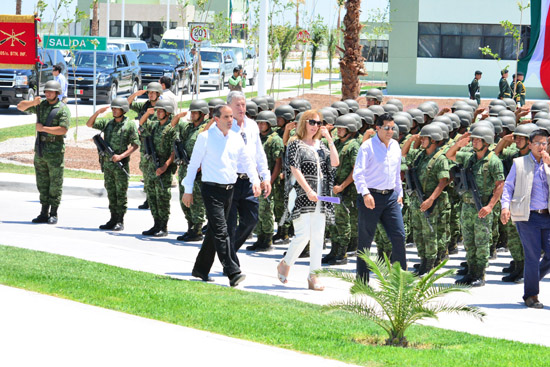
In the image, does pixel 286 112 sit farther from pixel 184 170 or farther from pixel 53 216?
pixel 53 216

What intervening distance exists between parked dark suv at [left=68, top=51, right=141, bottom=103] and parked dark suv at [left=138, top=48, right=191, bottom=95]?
2.22m

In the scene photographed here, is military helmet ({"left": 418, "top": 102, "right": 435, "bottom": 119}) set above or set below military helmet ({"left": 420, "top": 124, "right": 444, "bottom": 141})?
above

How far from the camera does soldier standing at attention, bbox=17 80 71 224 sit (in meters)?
14.6

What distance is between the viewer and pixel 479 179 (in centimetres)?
1163

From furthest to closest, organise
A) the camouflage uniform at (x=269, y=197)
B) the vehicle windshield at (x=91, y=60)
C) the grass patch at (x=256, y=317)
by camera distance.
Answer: the vehicle windshield at (x=91, y=60) < the camouflage uniform at (x=269, y=197) < the grass patch at (x=256, y=317)

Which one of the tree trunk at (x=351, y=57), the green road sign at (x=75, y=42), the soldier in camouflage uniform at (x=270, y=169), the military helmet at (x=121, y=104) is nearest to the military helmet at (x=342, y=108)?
the soldier in camouflage uniform at (x=270, y=169)

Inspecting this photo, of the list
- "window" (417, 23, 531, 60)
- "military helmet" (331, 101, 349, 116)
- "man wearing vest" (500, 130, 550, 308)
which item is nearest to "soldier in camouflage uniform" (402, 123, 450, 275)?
"man wearing vest" (500, 130, 550, 308)

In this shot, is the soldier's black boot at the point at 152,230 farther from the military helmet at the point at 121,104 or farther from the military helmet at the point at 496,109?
the military helmet at the point at 496,109

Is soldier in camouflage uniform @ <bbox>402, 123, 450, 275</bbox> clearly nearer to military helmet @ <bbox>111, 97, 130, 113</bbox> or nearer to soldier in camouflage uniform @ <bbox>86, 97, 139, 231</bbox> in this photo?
soldier in camouflage uniform @ <bbox>86, 97, 139, 231</bbox>

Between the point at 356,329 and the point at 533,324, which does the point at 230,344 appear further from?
the point at 533,324

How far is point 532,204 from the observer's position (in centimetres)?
1066

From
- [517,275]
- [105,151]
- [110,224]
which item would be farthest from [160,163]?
[517,275]

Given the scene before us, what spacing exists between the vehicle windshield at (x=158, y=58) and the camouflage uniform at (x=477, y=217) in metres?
33.5

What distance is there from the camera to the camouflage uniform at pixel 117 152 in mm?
14430
